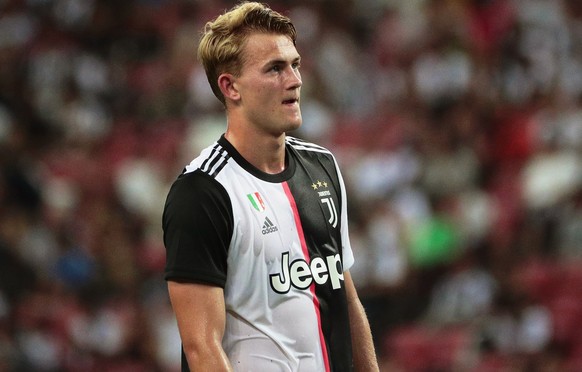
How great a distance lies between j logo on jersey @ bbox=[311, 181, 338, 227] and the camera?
3939 mm

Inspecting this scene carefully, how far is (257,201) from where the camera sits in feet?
12.3

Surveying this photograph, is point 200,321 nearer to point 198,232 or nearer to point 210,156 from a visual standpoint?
point 198,232

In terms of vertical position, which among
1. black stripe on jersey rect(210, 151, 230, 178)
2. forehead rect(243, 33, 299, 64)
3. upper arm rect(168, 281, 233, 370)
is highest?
forehead rect(243, 33, 299, 64)

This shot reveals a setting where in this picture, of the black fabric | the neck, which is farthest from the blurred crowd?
the neck

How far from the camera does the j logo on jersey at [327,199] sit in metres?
3.94

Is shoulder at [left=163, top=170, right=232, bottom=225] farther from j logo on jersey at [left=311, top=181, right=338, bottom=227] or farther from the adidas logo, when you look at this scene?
j logo on jersey at [left=311, top=181, right=338, bottom=227]

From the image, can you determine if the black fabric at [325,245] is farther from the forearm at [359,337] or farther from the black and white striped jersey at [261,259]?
the forearm at [359,337]

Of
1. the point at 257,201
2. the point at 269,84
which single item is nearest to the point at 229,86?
the point at 269,84

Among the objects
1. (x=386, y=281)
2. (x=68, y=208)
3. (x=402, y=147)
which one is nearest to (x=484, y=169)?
(x=402, y=147)

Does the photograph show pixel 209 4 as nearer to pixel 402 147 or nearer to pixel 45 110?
pixel 45 110

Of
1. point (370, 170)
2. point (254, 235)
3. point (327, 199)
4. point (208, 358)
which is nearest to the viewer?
point (208, 358)

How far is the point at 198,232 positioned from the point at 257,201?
10.0 inches

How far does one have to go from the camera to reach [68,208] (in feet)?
31.9

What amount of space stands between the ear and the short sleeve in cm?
31
